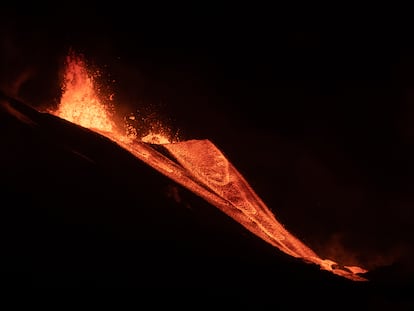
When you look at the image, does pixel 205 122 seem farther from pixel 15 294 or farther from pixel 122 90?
pixel 15 294

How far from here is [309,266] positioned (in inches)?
202

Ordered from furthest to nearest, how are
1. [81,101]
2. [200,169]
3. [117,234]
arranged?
[81,101] < [200,169] < [117,234]

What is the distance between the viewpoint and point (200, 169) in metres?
7.30

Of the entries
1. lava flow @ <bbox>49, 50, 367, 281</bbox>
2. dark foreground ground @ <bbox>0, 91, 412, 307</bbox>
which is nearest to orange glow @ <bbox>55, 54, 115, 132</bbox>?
lava flow @ <bbox>49, 50, 367, 281</bbox>

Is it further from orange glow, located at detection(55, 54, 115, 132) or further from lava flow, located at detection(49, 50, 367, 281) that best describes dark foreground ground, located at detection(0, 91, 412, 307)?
orange glow, located at detection(55, 54, 115, 132)

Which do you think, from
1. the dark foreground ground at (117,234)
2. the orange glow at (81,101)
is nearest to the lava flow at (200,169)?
the orange glow at (81,101)

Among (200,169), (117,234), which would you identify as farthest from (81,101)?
(117,234)

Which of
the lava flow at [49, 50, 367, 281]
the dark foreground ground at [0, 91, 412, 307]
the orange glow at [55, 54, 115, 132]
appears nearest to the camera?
the dark foreground ground at [0, 91, 412, 307]

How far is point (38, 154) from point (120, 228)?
A: 3.42ft

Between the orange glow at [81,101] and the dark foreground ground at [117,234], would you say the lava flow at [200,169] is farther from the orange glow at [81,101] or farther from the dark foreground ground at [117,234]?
the dark foreground ground at [117,234]

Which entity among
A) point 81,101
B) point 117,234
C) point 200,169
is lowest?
point 117,234

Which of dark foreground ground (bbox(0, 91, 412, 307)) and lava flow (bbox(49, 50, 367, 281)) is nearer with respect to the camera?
dark foreground ground (bbox(0, 91, 412, 307))

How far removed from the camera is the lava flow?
611cm

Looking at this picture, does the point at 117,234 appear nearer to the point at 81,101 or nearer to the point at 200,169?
the point at 200,169
